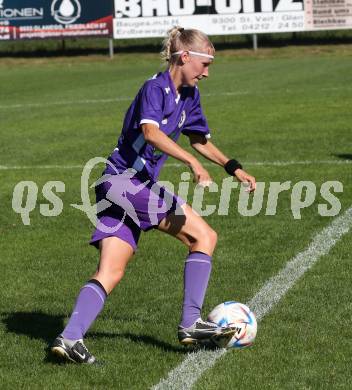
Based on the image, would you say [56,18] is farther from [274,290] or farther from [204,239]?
[204,239]

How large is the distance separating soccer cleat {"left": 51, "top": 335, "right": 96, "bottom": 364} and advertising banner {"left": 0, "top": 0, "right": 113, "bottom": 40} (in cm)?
3506

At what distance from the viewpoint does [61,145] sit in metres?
16.8

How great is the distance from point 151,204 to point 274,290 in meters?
1.95

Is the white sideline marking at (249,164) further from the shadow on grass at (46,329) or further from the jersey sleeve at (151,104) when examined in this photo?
the jersey sleeve at (151,104)

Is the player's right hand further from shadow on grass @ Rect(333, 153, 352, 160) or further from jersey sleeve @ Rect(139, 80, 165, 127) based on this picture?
shadow on grass @ Rect(333, 153, 352, 160)

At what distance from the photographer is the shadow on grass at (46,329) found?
6.40 metres

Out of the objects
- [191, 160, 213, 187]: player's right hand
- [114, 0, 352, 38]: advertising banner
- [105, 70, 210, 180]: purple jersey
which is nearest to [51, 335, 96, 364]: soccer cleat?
[105, 70, 210, 180]: purple jersey

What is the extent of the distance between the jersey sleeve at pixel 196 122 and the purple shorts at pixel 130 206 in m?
0.52

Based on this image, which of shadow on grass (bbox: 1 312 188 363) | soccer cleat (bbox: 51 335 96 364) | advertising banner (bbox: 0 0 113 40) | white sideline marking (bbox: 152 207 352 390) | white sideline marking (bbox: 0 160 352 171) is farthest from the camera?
advertising banner (bbox: 0 0 113 40)

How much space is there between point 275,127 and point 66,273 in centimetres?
1023

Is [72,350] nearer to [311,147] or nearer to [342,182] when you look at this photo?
[342,182]

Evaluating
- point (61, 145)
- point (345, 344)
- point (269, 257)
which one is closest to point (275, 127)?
point (61, 145)

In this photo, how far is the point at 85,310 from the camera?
5.95 m

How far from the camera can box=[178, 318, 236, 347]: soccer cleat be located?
20.0 feet
